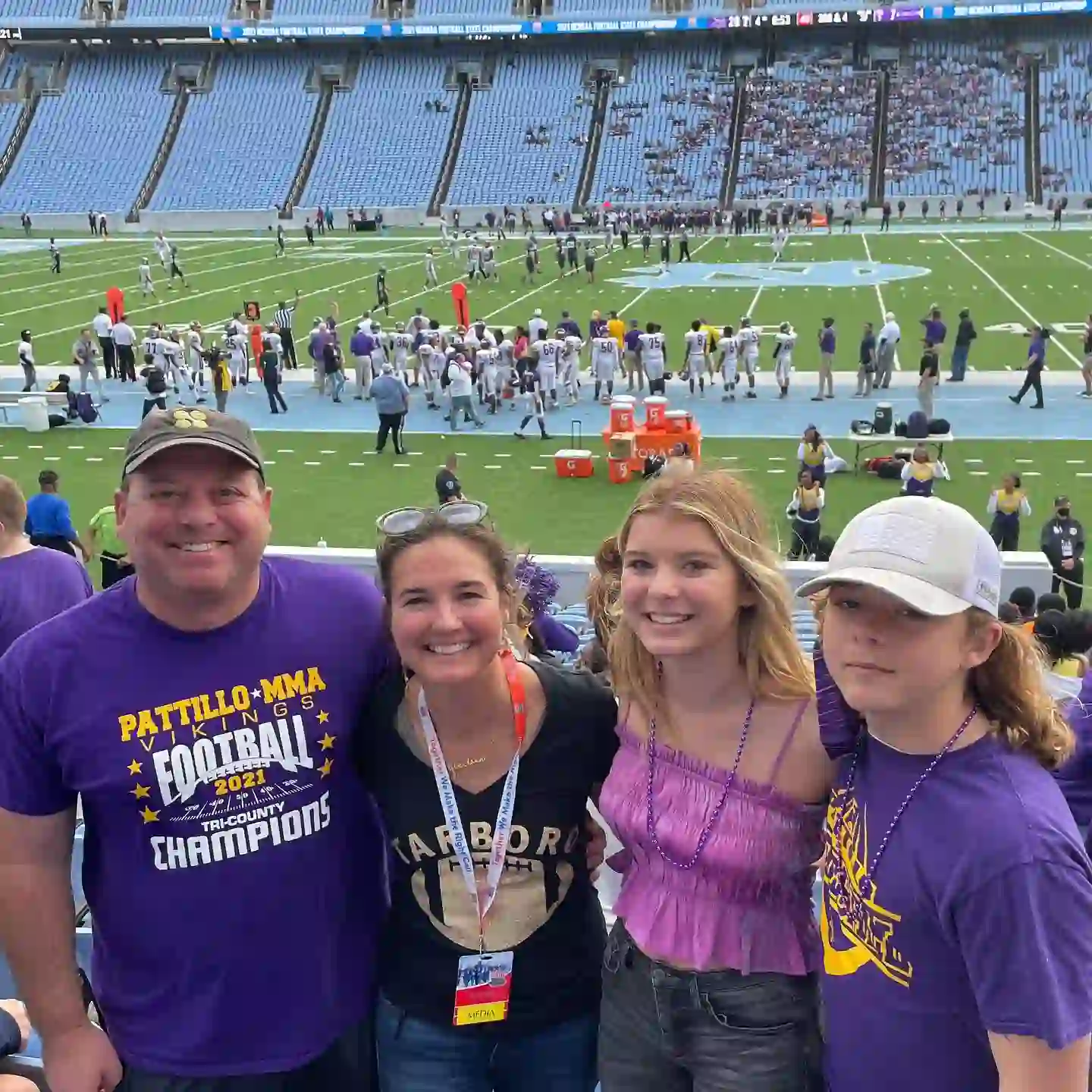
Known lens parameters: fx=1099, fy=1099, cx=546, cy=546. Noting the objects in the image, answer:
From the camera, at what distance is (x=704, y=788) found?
2.21 m

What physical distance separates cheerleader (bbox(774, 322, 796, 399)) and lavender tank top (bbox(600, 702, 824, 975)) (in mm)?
16708

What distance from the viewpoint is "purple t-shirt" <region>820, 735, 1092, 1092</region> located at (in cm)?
171

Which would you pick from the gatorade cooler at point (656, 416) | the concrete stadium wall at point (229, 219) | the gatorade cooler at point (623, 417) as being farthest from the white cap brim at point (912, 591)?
the concrete stadium wall at point (229, 219)

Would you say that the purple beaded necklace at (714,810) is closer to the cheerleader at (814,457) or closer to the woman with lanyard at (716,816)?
the woman with lanyard at (716,816)

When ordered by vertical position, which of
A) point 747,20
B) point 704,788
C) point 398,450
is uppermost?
point 747,20

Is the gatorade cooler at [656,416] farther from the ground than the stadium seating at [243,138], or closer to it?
closer to it

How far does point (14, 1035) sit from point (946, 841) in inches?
71.5

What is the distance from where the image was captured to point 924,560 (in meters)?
1.91

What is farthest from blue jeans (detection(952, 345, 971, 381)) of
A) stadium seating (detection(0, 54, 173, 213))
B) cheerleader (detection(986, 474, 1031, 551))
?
stadium seating (detection(0, 54, 173, 213))

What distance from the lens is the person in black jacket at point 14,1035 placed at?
2053mm

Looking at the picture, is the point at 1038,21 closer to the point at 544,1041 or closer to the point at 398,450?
the point at 398,450

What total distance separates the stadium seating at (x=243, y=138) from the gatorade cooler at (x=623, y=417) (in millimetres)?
39161

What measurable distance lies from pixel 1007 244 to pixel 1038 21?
23.9 meters

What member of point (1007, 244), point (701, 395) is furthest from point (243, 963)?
point (1007, 244)
